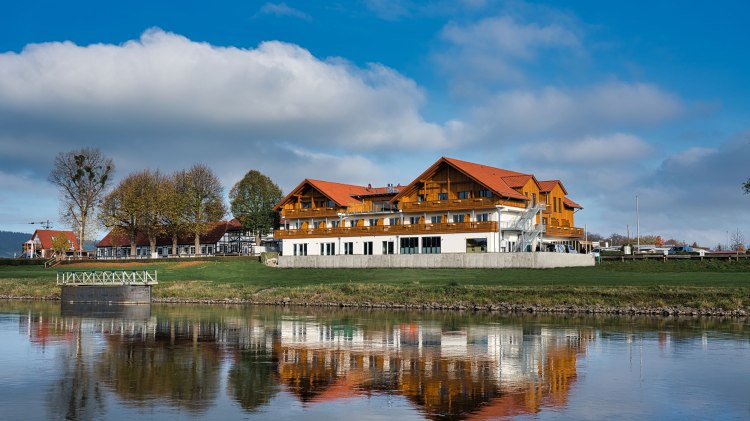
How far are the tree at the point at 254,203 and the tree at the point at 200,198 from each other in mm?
2578

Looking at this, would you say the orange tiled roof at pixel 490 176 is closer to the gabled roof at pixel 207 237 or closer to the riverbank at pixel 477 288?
the riverbank at pixel 477 288

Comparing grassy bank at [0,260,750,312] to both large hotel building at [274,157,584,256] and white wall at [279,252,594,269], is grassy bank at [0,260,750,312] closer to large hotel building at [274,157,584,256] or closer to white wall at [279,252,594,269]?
white wall at [279,252,594,269]

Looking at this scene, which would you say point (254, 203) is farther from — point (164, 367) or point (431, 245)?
point (164, 367)

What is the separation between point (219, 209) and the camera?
113 m

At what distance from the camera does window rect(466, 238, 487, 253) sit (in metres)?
78.4

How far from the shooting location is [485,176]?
272 ft

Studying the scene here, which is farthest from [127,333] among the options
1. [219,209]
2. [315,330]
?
[219,209]

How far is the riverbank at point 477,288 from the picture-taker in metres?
47.5

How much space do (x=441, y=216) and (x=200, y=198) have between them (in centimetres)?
4363

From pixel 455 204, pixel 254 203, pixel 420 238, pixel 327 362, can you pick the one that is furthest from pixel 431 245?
pixel 327 362

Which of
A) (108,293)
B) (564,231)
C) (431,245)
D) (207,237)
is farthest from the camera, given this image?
(207,237)

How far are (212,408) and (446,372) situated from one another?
26.5 feet

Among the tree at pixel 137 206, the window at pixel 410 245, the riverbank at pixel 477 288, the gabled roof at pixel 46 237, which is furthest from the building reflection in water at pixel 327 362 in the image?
the gabled roof at pixel 46 237

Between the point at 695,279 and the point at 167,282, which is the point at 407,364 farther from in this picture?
the point at 167,282
